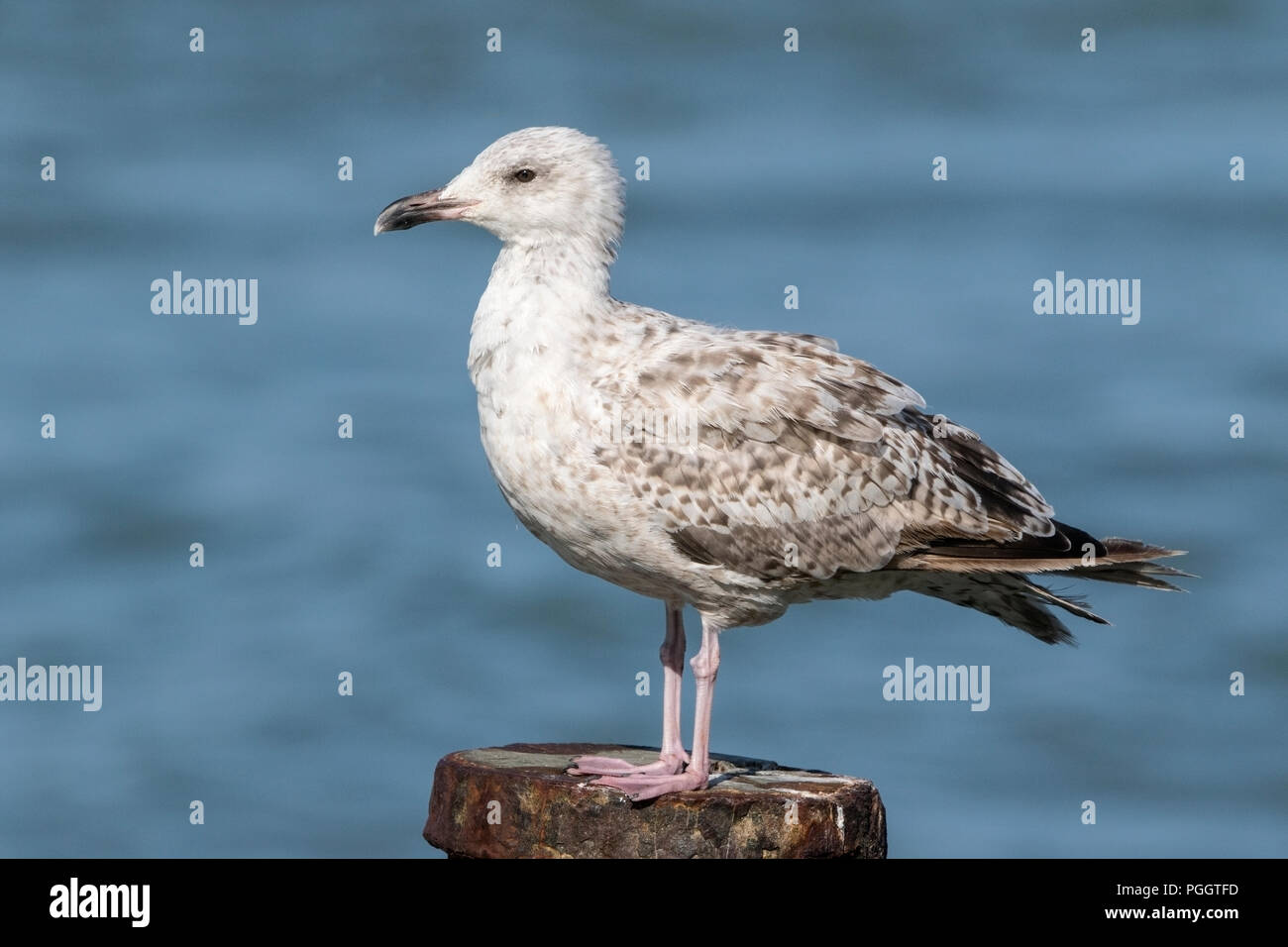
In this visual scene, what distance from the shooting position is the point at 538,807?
11289 mm

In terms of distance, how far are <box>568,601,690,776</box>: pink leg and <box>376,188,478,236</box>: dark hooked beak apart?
2714 mm

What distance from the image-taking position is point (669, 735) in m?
12.3

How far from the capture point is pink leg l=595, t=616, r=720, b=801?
11359 mm

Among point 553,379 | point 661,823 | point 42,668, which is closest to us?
point 661,823

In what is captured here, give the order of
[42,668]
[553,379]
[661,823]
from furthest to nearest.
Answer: [42,668]
[553,379]
[661,823]

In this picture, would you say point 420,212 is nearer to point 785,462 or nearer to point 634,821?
point 785,462

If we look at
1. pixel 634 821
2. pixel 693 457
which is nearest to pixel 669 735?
pixel 634 821

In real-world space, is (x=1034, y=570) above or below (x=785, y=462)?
below

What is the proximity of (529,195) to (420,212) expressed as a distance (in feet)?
2.18

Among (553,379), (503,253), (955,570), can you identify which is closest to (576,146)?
(503,253)

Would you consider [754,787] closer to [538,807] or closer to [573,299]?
[538,807]

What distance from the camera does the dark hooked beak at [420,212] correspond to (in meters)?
12.6

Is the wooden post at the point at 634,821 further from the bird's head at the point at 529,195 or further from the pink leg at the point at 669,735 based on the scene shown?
the bird's head at the point at 529,195

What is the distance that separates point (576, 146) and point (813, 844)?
439cm
